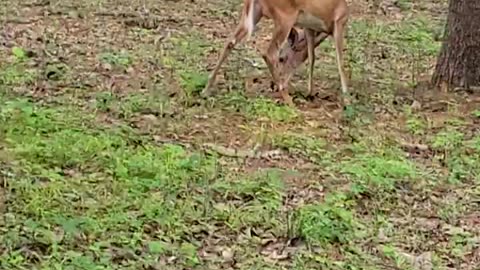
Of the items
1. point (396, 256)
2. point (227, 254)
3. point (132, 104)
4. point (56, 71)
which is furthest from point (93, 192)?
point (56, 71)

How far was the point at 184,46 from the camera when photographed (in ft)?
34.1

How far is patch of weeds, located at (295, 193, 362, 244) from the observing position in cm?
538

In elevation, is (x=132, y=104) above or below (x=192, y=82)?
below

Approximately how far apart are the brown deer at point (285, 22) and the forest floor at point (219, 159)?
0.69 feet

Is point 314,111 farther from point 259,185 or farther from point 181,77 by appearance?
point 259,185

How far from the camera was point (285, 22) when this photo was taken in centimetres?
851

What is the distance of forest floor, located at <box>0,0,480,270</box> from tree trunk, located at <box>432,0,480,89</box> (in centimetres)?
18

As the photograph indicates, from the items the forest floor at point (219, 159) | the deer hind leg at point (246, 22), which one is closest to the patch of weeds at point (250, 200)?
the forest floor at point (219, 159)

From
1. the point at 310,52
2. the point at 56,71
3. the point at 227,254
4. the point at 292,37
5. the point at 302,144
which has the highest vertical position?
the point at 292,37

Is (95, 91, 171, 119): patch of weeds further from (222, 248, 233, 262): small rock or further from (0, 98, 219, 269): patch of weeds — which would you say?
(222, 248, 233, 262): small rock

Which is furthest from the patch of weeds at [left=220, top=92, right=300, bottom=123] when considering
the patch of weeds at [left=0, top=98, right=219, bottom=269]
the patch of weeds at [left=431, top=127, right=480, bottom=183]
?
the patch of weeds at [left=0, top=98, right=219, bottom=269]

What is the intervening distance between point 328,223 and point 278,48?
3367 mm

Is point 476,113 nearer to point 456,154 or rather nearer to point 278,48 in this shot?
point 456,154

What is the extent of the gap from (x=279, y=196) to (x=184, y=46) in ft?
15.3
